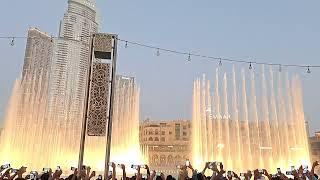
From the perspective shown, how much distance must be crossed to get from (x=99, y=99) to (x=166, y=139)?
220 feet

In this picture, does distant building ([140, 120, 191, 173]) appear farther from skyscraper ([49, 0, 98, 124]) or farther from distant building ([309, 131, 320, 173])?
distant building ([309, 131, 320, 173])

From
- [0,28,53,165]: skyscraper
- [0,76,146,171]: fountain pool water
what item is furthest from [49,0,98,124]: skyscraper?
[0,28,53,165]: skyscraper

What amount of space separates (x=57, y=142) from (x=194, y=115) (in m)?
12.3

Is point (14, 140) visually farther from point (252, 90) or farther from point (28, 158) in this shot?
point (252, 90)

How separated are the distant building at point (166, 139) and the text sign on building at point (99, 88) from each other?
2370 inches

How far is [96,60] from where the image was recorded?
12344 millimetres

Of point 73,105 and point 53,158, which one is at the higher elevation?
point 73,105

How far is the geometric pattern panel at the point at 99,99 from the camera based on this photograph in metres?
11.6

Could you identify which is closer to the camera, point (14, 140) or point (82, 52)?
point (14, 140)

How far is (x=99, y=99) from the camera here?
11852mm

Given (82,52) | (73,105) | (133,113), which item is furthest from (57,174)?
(82,52)

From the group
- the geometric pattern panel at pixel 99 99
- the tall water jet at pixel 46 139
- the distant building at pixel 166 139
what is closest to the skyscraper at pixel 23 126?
the tall water jet at pixel 46 139

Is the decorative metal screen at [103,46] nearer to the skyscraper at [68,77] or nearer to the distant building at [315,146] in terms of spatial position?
the skyscraper at [68,77]

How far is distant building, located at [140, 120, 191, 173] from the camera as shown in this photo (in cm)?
7269
